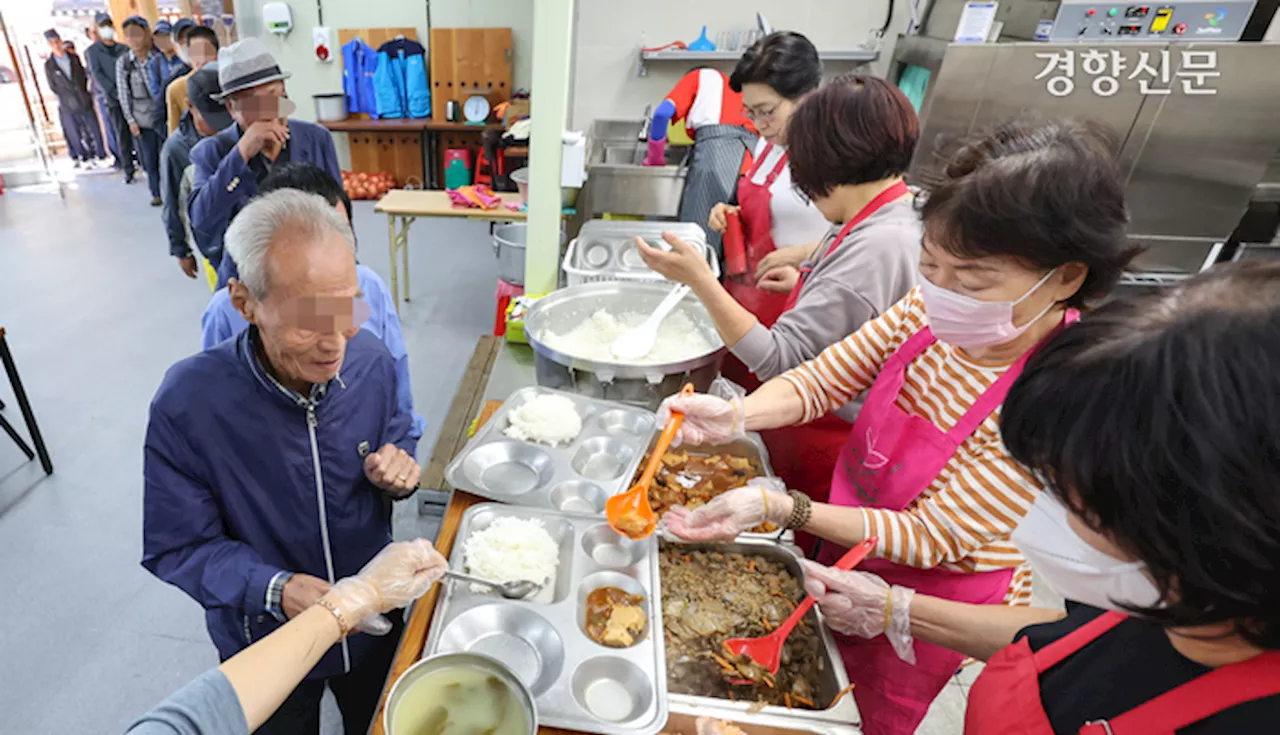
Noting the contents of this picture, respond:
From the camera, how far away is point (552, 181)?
2.69 meters

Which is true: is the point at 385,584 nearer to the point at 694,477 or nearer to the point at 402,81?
the point at 694,477

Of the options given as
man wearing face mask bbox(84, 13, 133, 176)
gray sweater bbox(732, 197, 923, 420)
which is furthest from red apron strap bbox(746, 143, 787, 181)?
man wearing face mask bbox(84, 13, 133, 176)

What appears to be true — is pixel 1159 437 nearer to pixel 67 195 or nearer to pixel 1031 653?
pixel 1031 653

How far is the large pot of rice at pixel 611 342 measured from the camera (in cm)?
207

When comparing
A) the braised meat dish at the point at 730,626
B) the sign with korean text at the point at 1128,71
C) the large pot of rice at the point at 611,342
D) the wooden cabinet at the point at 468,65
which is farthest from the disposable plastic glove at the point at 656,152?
the wooden cabinet at the point at 468,65

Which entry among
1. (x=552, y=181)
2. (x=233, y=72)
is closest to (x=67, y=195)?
(x=233, y=72)

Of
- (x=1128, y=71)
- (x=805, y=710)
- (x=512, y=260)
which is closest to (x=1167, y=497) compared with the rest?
(x=805, y=710)

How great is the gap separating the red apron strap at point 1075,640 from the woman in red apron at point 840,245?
782 mm

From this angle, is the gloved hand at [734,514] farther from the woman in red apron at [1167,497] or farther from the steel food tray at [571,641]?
the woman in red apron at [1167,497]

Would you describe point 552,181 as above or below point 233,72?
below

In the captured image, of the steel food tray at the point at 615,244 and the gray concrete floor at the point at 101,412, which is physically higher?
the steel food tray at the point at 615,244

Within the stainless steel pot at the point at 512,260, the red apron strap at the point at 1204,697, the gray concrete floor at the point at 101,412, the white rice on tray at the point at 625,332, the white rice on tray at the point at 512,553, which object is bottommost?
the gray concrete floor at the point at 101,412

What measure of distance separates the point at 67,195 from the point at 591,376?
9.70 metres

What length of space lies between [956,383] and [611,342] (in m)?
1.29
